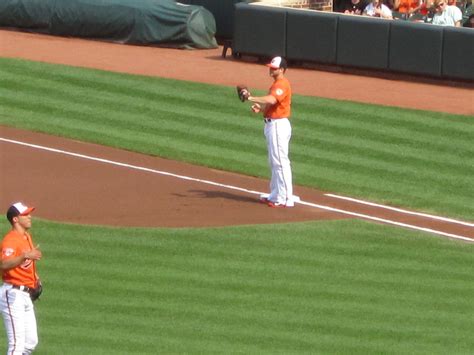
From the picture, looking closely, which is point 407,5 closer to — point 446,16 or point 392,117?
point 446,16

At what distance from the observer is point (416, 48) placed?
22172mm

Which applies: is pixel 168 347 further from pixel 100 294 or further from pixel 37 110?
pixel 37 110

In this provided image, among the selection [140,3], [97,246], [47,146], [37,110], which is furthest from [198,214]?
[140,3]

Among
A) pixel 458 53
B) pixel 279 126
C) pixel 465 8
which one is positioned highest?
pixel 465 8

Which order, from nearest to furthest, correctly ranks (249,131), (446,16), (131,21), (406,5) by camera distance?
(249,131)
(446,16)
(131,21)
(406,5)

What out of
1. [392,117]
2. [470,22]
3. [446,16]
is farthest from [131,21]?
[392,117]

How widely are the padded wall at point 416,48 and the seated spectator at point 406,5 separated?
141 inches

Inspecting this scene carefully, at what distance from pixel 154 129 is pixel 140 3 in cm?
646

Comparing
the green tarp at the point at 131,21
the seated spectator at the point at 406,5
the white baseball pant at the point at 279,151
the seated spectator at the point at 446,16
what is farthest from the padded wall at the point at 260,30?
the white baseball pant at the point at 279,151

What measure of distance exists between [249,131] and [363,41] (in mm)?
4100

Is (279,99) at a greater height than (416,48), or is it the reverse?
(279,99)

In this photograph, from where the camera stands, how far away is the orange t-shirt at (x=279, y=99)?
1516 cm

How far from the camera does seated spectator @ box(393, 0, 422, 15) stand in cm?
2583

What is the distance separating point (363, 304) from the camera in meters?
12.2
